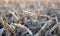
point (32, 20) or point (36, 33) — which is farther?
point (32, 20)

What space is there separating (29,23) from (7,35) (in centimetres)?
21

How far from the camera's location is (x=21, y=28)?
80 cm

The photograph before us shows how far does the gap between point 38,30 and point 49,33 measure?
75 millimetres

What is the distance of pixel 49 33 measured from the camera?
813mm

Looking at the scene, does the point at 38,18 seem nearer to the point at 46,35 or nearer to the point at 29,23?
the point at 29,23

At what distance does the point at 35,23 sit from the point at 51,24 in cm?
8

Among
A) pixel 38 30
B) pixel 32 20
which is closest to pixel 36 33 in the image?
pixel 38 30

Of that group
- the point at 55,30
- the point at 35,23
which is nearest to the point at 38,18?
the point at 35,23

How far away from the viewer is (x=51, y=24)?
91 cm

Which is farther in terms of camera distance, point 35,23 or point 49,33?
point 35,23

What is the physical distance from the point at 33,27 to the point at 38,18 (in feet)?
0.23

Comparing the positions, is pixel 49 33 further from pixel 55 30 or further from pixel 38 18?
pixel 38 18

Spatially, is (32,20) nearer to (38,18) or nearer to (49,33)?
(38,18)

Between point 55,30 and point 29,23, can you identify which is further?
point 29,23
